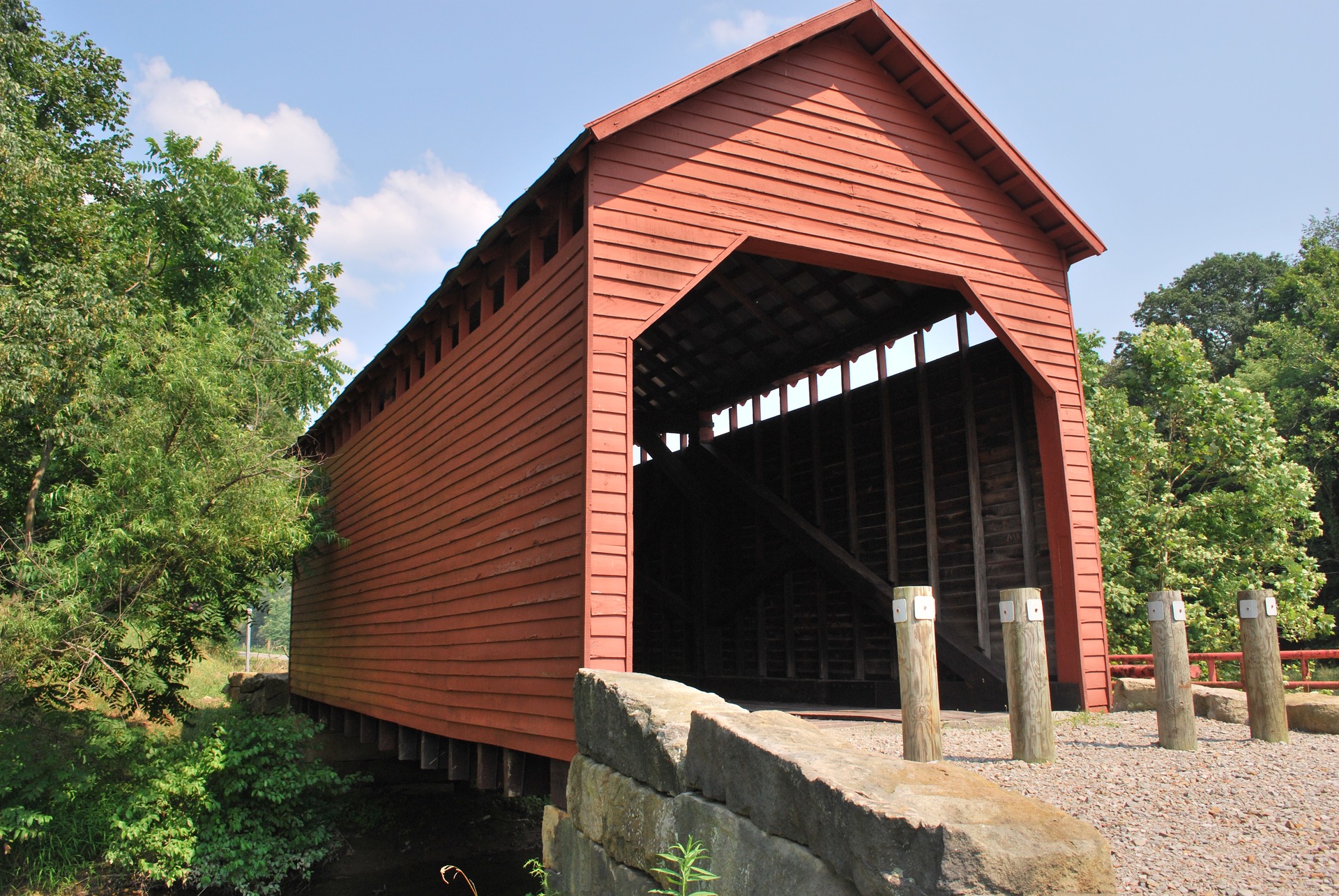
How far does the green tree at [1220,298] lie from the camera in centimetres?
3575

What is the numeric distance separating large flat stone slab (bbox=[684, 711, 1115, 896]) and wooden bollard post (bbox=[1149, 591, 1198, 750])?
3.69 m

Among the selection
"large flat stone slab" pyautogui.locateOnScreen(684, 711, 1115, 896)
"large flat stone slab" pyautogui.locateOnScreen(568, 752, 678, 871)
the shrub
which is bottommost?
the shrub

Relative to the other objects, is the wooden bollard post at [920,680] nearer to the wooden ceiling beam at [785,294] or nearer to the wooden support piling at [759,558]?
the wooden ceiling beam at [785,294]

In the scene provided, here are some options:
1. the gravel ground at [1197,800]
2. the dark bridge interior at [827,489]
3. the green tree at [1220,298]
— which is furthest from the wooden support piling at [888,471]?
the green tree at [1220,298]

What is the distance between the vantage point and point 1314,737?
677 cm

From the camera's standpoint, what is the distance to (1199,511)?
57.7ft

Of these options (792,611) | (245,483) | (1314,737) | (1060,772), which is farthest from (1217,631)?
(245,483)

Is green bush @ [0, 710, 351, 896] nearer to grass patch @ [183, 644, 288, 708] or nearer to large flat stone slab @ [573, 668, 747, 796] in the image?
grass patch @ [183, 644, 288, 708]

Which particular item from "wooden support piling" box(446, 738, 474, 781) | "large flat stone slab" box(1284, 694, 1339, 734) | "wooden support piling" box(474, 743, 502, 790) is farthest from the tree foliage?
"large flat stone slab" box(1284, 694, 1339, 734)

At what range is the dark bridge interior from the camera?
1038 centimetres

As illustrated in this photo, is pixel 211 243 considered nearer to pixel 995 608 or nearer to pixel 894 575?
pixel 894 575

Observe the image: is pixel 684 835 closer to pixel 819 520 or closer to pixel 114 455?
pixel 819 520

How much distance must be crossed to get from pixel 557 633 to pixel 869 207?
4.60 meters

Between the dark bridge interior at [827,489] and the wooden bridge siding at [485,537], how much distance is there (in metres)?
4.03
